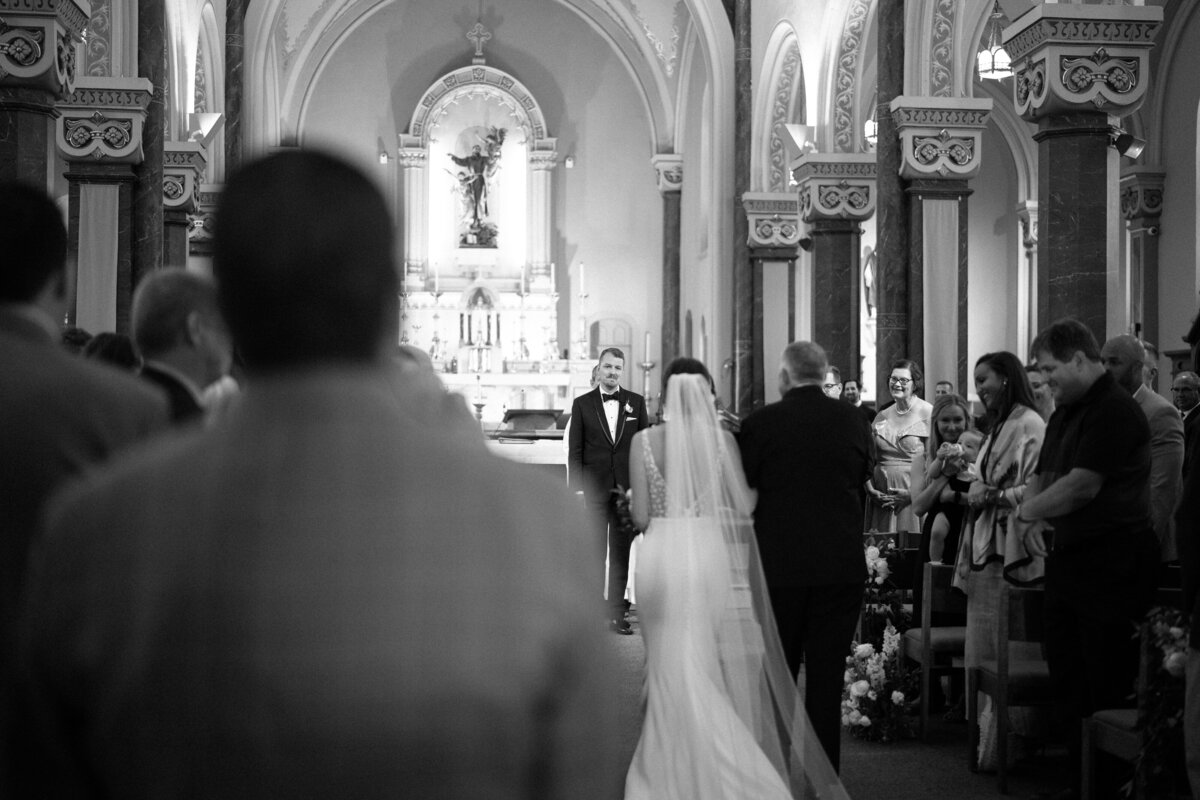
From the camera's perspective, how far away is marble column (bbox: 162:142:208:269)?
15.3 metres

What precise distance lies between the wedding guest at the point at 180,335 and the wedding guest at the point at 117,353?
86cm

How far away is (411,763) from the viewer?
1218 mm

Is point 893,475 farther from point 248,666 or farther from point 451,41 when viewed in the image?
point 451,41

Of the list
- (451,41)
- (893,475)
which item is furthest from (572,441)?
(451,41)

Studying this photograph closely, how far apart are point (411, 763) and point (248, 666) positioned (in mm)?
164

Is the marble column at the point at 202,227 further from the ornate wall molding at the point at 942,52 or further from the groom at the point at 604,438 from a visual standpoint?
the groom at the point at 604,438

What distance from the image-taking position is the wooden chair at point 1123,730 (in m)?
4.64

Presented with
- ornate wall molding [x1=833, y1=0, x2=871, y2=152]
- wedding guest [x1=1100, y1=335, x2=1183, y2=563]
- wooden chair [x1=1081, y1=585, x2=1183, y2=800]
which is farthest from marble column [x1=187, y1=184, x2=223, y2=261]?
wooden chair [x1=1081, y1=585, x2=1183, y2=800]

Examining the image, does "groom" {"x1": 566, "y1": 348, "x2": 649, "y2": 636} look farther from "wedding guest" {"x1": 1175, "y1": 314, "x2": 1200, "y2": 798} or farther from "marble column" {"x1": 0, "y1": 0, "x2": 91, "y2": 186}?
"wedding guest" {"x1": 1175, "y1": 314, "x2": 1200, "y2": 798}

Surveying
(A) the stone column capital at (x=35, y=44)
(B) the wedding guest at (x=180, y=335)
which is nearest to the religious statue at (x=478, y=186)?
(A) the stone column capital at (x=35, y=44)

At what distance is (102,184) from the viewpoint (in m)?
12.2

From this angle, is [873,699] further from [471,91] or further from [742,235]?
[471,91]

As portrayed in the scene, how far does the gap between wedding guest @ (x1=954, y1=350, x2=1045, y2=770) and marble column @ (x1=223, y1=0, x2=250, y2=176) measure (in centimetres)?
1547

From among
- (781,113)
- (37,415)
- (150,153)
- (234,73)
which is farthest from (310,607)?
(234,73)
